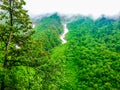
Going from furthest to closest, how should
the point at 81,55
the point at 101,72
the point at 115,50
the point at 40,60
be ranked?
the point at 115,50, the point at 81,55, the point at 101,72, the point at 40,60

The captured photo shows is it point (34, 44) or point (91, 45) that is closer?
point (34, 44)

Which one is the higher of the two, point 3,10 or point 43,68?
point 3,10

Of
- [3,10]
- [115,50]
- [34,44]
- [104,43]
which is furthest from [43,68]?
[104,43]

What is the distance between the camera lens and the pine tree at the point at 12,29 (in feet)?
74.8

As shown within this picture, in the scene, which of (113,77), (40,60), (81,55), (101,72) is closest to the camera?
(40,60)

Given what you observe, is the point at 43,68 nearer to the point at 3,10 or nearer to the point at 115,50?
the point at 3,10

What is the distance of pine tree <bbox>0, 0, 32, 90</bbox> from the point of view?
22.8 meters

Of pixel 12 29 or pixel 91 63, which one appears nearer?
pixel 12 29

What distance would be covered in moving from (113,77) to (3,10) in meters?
102

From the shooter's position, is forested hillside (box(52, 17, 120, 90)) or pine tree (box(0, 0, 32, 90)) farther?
forested hillside (box(52, 17, 120, 90))

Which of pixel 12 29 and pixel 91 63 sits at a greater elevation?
pixel 12 29

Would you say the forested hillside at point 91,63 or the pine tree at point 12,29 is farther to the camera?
the forested hillside at point 91,63

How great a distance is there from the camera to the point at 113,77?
11956 centimetres

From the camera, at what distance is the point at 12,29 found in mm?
22750
